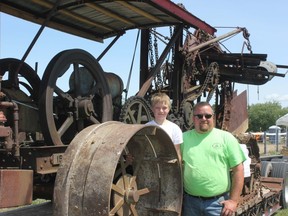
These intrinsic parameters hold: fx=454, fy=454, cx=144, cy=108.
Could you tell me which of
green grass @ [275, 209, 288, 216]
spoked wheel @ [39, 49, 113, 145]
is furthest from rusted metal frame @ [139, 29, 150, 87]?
green grass @ [275, 209, 288, 216]

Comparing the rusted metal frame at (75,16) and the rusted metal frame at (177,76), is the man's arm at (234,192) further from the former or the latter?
the rusted metal frame at (177,76)

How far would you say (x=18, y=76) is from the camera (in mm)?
5398

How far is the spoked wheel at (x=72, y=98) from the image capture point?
15.5ft

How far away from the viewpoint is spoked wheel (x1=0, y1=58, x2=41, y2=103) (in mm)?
5238

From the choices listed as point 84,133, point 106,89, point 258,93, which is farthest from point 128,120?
point 258,93

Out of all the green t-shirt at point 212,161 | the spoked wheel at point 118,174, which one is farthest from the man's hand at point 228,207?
the spoked wheel at point 118,174

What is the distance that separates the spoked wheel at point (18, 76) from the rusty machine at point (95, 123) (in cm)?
1

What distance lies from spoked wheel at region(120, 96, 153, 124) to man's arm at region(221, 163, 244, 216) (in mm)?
2579

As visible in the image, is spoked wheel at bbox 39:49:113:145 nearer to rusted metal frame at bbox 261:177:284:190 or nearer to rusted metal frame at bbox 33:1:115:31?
rusted metal frame at bbox 33:1:115:31

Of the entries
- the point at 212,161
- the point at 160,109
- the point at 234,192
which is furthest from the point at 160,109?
the point at 234,192

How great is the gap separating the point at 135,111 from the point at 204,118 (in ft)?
8.91

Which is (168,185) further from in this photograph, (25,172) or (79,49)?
(79,49)

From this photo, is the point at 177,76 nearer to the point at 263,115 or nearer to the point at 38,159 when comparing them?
the point at 38,159

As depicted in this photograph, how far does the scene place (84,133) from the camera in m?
3.83
